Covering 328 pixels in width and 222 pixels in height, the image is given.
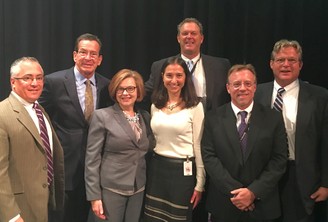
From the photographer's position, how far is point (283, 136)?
258 cm

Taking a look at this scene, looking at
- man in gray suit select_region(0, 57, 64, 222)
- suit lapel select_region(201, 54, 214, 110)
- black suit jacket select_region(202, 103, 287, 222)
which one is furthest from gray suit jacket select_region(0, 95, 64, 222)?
suit lapel select_region(201, 54, 214, 110)

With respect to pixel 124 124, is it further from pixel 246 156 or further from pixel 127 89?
pixel 246 156

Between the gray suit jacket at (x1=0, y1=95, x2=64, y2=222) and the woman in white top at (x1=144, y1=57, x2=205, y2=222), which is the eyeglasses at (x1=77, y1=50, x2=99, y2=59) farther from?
the gray suit jacket at (x1=0, y1=95, x2=64, y2=222)

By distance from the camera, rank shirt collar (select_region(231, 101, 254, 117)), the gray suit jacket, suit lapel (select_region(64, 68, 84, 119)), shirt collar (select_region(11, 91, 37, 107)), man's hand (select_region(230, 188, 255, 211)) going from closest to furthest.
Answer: the gray suit jacket < shirt collar (select_region(11, 91, 37, 107)) < man's hand (select_region(230, 188, 255, 211)) < shirt collar (select_region(231, 101, 254, 117)) < suit lapel (select_region(64, 68, 84, 119))

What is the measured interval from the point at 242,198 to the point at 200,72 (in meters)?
1.26

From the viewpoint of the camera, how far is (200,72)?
3322 mm

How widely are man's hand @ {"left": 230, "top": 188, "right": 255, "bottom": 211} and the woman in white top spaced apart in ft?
1.11

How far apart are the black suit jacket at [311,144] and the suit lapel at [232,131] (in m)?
0.46

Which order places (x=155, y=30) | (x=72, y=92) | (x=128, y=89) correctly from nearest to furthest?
(x=128, y=89)
(x=72, y=92)
(x=155, y=30)

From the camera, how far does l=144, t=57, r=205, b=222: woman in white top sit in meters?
2.75

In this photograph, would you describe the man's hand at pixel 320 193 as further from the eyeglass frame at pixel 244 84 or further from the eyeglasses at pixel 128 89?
the eyeglasses at pixel 128 89

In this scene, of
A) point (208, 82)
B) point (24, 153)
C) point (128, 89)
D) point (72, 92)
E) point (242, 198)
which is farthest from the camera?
point (208, 82)

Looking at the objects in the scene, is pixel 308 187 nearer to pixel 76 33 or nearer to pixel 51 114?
pixel 51 114

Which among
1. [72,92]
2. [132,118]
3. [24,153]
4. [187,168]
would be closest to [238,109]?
[187,168]
